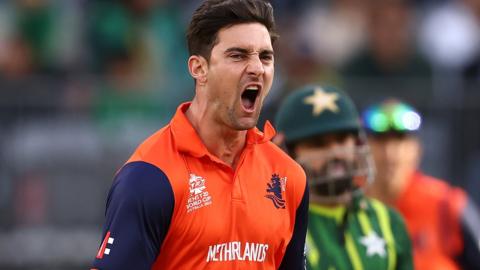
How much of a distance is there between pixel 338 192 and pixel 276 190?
1235 mm

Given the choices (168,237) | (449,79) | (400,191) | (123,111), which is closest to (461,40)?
(449,79)

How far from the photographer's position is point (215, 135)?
443 centimetres

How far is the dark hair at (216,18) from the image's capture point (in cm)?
425

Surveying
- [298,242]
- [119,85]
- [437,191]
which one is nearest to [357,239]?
[298,242]

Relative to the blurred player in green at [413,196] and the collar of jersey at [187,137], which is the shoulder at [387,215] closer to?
the collar of jersey at [187,137]

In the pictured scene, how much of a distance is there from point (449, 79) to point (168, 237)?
22.5 feet

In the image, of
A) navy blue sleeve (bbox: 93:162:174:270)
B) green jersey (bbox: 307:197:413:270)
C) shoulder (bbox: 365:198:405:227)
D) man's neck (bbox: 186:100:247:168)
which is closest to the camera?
navy blue sleeve (bbox: 93:162:174:270)

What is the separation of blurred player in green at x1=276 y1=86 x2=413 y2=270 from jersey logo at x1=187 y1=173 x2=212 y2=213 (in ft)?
4.63

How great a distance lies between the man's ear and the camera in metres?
4.31

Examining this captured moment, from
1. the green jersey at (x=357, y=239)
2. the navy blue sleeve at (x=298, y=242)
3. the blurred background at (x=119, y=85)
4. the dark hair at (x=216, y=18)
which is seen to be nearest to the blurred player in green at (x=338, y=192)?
the green jersey at (x=357, y=239)

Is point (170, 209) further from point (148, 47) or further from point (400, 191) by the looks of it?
point (148, 47)

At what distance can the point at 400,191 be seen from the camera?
25.5 feet

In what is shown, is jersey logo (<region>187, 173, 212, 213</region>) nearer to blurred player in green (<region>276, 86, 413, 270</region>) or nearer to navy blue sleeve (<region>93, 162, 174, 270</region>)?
navy blue sleeve (<region>93, 162, 174, 270</region>)

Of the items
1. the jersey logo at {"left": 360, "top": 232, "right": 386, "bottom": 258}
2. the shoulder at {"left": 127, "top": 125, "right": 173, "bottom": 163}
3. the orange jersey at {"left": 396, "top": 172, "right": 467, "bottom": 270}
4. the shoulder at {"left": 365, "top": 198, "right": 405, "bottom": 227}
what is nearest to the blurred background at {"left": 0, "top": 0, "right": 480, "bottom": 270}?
the orange jersey at {"left": 396, "top": 172, "right": 467, "bottom": 270}
